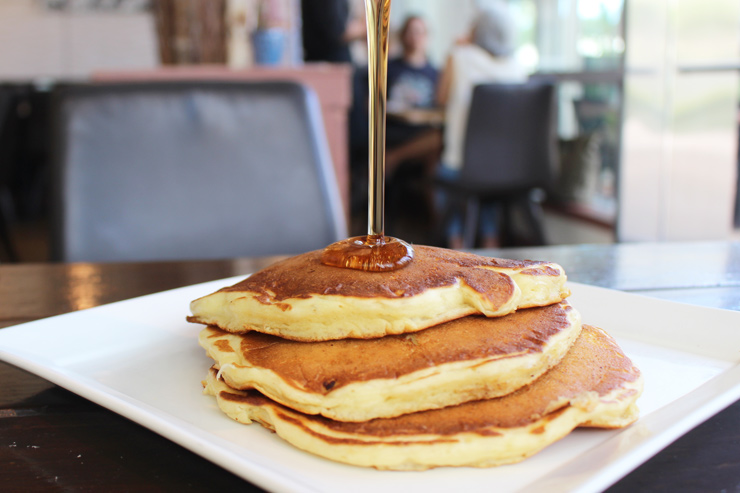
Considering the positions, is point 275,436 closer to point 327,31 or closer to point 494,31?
point 494,31

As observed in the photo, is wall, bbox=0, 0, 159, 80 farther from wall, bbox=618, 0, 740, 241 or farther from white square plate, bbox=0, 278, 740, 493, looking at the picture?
white square plate, bbox=0, 278, 740, 493

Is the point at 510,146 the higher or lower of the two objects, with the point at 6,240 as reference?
higher

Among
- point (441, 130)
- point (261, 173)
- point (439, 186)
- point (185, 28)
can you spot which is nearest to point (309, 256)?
point (261, 173)

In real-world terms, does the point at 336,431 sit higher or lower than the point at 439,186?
higher

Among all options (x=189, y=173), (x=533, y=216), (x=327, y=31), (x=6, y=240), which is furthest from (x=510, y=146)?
(x=6, y=240)

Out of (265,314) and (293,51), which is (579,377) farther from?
(293,51)

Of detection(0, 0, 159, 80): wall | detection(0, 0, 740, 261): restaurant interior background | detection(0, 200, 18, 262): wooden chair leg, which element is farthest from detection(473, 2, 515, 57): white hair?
detection(0, 0, 159, 80): wall
